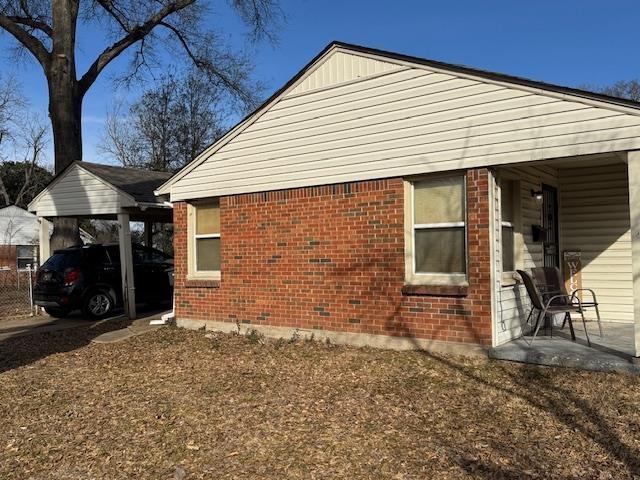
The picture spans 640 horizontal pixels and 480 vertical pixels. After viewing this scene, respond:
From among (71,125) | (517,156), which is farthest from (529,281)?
(71,125)

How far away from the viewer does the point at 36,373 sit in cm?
770

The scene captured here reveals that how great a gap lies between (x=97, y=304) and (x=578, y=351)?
1053 cm

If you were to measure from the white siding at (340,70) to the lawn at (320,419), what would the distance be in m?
3.98

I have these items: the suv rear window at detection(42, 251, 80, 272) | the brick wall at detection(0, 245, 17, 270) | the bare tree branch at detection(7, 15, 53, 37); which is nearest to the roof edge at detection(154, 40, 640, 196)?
the suv rear window at detection(42, 251, 80, 272)

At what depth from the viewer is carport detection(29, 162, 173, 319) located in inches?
498

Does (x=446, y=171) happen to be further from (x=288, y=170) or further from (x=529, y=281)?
(x=288, y=170)

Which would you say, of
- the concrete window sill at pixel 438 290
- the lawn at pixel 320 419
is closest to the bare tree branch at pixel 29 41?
the lawn at pixel 320 419

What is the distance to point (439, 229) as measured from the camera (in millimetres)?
7488

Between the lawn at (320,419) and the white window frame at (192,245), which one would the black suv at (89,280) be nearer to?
the white window frame at (192,245)

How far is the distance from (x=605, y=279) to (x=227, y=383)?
19.8 ft

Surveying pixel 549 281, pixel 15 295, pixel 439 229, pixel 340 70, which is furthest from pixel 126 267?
pixel 15 295

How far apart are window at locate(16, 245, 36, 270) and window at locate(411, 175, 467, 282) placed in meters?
26.8

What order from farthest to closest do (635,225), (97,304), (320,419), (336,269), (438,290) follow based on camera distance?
(97,304), (336,269), (438,290), (635,225), (320,419)

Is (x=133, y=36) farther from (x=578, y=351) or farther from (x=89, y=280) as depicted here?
(x=578, y=351)
